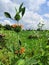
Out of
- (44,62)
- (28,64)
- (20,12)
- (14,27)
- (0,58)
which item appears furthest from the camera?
(0,58)

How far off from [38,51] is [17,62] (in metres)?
0.56

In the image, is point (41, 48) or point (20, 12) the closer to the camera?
point (20, 12)

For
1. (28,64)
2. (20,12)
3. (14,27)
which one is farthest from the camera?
(14,27)

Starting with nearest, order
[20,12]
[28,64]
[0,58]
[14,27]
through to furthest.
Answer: [28,64], [20,12], [14,27], [0,58]

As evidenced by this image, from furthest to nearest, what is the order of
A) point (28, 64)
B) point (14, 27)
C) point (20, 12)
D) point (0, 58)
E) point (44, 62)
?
point (0, 58)
point (14, 27)
point (44, 62)
point (20, 12)
point (28, 64)

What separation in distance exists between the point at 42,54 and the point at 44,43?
0.53ft

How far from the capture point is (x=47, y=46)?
2.75 m

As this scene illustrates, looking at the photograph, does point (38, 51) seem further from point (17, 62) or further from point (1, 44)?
point (17, 62)

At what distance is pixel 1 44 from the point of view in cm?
271

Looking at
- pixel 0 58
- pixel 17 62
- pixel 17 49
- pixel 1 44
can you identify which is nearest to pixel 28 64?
pixel 17 62

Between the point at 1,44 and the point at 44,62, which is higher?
the point at 1,44

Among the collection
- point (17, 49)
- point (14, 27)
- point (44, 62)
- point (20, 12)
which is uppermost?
point (20, 12)

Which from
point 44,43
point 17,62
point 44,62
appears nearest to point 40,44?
point 44,43

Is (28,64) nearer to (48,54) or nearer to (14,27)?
(48,54)
